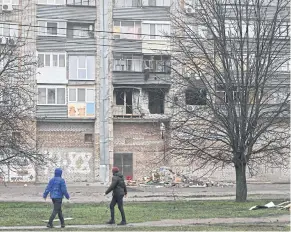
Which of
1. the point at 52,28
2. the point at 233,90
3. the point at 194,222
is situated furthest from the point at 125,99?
the point at 194,222

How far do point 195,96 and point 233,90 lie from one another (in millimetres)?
1559

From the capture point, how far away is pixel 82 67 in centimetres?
4816

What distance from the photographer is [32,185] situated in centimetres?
4478

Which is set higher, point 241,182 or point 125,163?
point 125,163

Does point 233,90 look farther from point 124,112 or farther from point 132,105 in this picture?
point 124,112

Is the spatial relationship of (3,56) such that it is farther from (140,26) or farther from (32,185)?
(140,26)

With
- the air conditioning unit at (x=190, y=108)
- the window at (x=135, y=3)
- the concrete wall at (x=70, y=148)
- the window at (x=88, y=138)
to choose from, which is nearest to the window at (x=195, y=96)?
the air conditioning unit at (x=190, y=108)

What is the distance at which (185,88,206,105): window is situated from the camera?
23.6 m

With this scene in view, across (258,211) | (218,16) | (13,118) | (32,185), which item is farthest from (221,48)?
(32,185)

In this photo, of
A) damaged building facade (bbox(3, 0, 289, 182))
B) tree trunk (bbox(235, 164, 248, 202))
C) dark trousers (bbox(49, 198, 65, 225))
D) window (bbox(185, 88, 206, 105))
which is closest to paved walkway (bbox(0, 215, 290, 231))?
dark trousers (bbox(49, 198, 65, 225))

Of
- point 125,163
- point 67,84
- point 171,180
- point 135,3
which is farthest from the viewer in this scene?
point 135,3

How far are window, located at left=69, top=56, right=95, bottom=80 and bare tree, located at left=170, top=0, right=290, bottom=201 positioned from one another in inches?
956

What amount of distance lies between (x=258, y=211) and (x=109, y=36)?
30.9 m

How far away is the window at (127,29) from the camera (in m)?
48.5
